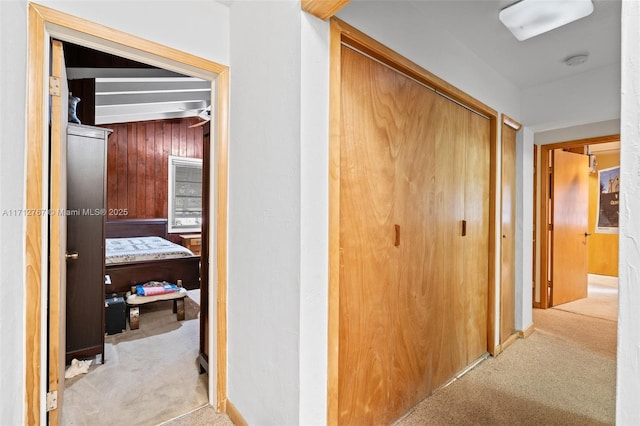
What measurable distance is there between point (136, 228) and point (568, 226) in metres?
6.83

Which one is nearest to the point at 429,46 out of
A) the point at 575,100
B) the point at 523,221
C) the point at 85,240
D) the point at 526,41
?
the point at 526,41

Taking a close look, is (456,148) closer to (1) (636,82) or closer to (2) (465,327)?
(2) (465,327)

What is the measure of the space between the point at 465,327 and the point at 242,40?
252 cm

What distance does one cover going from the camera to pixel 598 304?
4.19 m

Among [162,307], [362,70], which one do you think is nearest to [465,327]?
[362,70]

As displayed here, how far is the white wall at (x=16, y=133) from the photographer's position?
3.59ft

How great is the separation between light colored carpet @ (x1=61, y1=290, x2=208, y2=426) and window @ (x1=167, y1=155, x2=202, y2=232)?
336 centimetres

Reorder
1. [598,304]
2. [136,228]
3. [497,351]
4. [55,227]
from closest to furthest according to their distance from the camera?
[55,227] < [497,351] < [598,304] < [136,228]

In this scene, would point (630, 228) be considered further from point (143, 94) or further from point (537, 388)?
point (143, 94)

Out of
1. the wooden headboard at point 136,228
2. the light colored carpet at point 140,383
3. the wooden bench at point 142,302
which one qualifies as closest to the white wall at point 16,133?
the light colored carpet at point 140,383

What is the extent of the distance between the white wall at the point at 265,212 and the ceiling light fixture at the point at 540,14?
1459 millimetres

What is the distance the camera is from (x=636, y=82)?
0.48 metres

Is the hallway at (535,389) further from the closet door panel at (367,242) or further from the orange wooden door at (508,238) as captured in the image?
the closet door panel at (367,242)

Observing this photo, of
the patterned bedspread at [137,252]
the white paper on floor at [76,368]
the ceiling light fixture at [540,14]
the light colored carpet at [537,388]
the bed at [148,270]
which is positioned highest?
the ceiling light fixture at [540,14]
